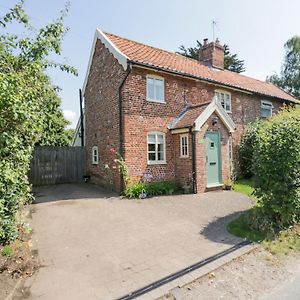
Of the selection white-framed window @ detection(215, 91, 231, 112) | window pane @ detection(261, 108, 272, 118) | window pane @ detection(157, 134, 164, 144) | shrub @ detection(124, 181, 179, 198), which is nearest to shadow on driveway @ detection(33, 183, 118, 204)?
shrub @ detection(124, 181, 179, 198)

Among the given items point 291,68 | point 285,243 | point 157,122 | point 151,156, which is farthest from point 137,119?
point 291,68

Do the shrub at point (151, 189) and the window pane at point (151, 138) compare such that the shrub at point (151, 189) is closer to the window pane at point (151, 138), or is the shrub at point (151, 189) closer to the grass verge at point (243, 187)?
the window pane at point (151, 138)

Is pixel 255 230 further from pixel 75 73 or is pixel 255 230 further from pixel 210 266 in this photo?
pixel 75 73

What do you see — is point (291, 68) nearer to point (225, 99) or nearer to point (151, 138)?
point (225, 99)

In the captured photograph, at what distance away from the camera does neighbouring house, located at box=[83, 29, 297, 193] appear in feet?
38.1

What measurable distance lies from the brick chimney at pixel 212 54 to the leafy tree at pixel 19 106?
14551 millimetres

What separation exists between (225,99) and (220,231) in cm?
1091

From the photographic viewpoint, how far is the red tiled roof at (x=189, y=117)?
11766mm

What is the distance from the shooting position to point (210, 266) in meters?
4.70

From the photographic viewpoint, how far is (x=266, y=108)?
1859 centimetres

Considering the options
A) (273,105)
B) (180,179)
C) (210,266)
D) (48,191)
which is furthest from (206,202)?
(273,105)

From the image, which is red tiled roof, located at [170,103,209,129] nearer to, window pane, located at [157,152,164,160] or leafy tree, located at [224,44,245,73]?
window pane, located at [157,152,164,160]

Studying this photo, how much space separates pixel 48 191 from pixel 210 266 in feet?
34.7

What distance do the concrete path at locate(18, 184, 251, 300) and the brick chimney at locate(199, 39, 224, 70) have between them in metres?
12.1
